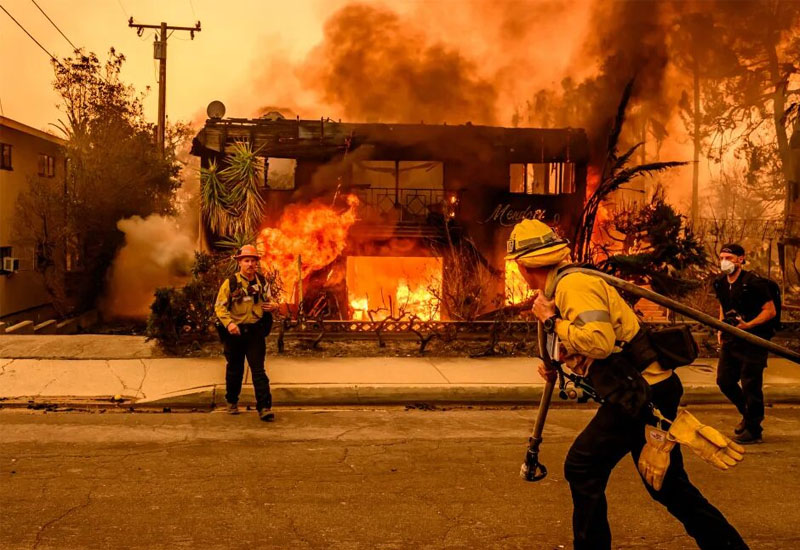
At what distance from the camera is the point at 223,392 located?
816cm

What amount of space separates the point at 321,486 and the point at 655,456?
2.51m

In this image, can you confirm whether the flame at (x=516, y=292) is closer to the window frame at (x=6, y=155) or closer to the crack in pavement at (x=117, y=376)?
the crack in pavement at (x=117, y=376)

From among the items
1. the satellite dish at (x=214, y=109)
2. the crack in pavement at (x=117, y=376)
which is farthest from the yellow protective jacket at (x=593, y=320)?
the satellite dish at (x=214, y=109)

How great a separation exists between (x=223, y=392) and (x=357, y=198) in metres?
10.3

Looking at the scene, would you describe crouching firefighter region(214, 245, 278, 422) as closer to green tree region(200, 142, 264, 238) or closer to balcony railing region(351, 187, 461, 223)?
green tree region(200, 142, 264, 238)

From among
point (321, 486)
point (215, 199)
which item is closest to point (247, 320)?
point (321, 486)

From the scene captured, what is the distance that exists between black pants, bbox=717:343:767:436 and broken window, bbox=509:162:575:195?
513 inches

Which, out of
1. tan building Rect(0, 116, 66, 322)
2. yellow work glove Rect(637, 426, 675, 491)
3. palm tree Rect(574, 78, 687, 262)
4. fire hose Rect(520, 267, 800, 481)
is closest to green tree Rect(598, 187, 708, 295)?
palm tree Rect(574, 78, 687, 262)

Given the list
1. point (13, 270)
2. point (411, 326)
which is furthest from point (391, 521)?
point (13, 270)

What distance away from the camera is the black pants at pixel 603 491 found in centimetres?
342

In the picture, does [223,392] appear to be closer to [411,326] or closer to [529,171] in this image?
[411,326]

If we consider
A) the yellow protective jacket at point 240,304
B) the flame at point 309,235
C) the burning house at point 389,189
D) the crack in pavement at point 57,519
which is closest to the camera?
the crack in pavement at point 57,519

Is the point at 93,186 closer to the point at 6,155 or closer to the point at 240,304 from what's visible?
the point at 6,155

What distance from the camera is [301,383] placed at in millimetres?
8484
